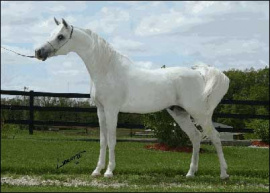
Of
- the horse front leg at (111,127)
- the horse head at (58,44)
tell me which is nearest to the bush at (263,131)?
the horse front leg at (111,127)

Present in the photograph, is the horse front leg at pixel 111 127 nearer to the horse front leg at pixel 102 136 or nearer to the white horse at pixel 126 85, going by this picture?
the white horse at pixel 126 85

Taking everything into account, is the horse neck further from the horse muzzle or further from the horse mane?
the horse muzzle

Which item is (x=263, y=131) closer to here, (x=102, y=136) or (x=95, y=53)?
(x=102, y=136)

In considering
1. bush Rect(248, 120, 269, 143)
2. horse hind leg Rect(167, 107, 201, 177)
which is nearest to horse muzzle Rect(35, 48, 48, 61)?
horse hind leg Rect(167, 107, 201, 177)

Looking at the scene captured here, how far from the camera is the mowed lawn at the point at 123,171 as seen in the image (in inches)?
253

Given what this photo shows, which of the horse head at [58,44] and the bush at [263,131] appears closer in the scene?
the horse head at [58,44]

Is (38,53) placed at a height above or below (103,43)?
below

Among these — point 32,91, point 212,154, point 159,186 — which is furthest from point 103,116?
Answer: point 32,91

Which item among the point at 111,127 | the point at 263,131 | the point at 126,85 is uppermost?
the point at 126,85

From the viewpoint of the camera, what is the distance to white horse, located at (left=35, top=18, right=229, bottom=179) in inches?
273

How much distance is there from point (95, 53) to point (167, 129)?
240 inches

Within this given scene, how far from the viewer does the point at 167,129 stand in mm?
12742

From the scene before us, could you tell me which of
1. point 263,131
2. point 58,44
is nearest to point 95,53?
point 58,44

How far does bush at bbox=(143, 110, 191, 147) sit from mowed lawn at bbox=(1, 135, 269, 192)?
746 millimetres
